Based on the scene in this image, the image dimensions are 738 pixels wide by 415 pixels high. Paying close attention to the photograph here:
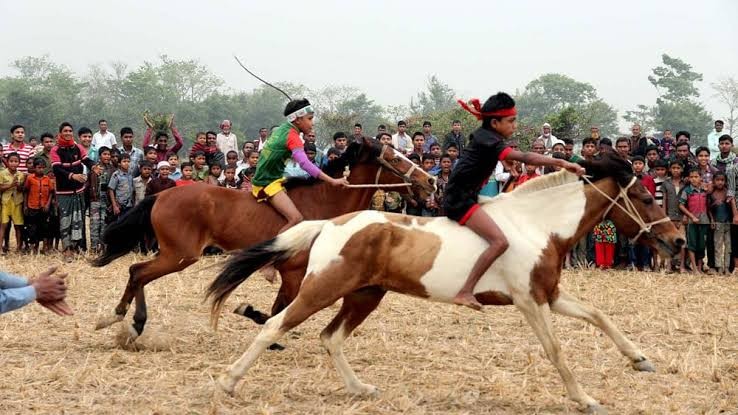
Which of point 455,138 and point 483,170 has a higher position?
point 483,170

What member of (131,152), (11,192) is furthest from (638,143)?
(11,192)

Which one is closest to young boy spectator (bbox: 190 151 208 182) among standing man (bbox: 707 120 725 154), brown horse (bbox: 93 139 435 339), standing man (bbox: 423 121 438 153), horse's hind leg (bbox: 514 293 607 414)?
standing man (bbox: 423 121 438 153)

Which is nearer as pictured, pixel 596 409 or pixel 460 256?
pixel 596 409

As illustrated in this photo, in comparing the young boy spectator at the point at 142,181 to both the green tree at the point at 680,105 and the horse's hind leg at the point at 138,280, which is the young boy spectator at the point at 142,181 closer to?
the horse's hind leg at the point at 138,280

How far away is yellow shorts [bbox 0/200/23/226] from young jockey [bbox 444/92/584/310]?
10595mm

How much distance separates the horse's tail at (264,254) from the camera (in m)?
6.17

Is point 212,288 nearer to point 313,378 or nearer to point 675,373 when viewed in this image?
point 313,378

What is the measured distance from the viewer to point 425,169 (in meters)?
14.4

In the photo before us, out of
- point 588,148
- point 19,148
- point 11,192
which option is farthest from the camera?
point 19,148

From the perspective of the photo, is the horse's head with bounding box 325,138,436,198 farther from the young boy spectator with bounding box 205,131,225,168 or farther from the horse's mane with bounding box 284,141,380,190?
the young boy spectator with bounding box 205,131,225,168

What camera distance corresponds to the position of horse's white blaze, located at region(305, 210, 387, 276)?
236 inches

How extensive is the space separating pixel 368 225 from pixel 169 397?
72.0 inches

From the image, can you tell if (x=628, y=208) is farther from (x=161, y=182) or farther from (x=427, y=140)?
(x=427, y=140)

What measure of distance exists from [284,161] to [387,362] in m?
2.29
